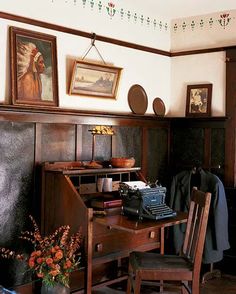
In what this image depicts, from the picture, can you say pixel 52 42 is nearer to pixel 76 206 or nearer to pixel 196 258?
pixel 76 206

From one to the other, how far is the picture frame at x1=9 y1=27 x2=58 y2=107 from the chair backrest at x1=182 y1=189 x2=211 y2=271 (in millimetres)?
1599

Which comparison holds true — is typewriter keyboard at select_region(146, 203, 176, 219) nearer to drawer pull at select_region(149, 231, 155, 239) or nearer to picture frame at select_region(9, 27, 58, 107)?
drawer pull at select_region(149, 231, 155, 239)

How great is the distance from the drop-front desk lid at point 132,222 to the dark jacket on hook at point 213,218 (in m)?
0.90

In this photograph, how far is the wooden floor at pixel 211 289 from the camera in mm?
4383

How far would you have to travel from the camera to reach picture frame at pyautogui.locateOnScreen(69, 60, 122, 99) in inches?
173

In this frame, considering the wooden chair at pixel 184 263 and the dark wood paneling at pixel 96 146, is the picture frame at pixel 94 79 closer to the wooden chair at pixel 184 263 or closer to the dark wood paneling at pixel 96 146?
the dark wood paneling at pixel 96 146

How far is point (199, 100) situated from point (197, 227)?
2286 millimetres

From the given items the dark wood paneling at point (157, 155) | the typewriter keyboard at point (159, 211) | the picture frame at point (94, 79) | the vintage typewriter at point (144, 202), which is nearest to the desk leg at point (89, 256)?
the vintage typewriter at point (144, 202)

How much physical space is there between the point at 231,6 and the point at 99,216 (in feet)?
9.16

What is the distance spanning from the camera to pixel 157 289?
4.44 metres

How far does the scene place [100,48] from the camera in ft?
15.3

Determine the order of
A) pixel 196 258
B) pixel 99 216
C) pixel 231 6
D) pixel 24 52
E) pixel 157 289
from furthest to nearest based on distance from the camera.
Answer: pixel 231 6 → pixel 157 289 → pixel 24 52 → pixel 99 216 → pixel 196 258

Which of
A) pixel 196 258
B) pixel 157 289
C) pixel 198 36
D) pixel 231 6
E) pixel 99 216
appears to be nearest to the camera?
pixel 196 258

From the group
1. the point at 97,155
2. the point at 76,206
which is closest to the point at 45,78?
the point at 97,155
